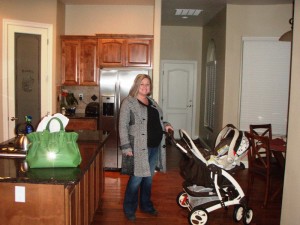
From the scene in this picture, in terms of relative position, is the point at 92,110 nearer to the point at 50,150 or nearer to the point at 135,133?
the point at 135,133

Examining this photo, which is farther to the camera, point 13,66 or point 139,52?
point 139,52

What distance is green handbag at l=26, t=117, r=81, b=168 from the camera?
2.16 meters

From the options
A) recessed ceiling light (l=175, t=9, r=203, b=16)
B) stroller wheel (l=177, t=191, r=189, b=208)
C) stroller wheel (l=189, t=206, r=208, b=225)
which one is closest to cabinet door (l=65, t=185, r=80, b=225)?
stroller wheel (l=189, t=206, r=208, b=225)

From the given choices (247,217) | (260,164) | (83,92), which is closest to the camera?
(247,217)

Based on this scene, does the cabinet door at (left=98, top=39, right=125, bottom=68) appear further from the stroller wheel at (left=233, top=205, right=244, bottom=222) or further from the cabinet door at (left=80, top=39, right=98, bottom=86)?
the stroller wheel at (left=233, top=205, right=244, bottom=222)

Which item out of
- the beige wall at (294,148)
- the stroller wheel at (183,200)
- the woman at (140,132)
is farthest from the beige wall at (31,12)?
the beige wall at (294,148)

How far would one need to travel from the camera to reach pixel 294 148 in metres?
2.56

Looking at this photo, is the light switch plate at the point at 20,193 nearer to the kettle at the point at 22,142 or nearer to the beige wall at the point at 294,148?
the kettle at the point at 22,142

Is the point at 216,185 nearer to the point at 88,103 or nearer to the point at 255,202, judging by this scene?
the point at 255,202

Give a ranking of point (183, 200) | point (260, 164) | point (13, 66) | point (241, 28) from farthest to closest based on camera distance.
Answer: point (241, 28) → point (13, 66) → point (260, 164) → point (183, 200)

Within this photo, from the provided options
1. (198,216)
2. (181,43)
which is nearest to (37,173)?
(198,216)

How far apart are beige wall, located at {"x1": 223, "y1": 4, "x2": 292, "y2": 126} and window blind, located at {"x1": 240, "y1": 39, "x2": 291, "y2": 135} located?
0.41ft

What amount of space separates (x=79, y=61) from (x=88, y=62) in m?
0.16

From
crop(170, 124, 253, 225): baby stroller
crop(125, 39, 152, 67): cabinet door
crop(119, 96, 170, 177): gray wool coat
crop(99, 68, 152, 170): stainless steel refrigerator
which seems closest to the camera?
crop(119, 96, 170, 177): gray wool coat
